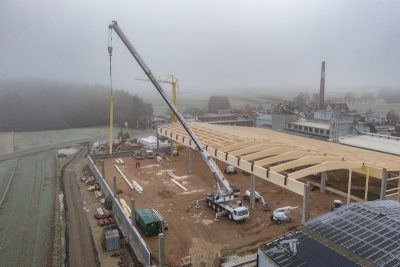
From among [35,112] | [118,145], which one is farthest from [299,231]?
[35,112]

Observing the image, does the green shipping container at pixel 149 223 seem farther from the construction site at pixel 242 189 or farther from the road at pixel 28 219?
the road at pixel 28 219

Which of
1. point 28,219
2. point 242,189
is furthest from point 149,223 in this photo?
point 242,189

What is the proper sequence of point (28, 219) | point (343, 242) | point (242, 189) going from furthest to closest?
point (242, 189) < point (28, 219) < point (343, 242)

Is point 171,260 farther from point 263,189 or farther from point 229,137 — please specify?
point 229,137

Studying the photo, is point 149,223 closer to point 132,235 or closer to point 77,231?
point 132,235

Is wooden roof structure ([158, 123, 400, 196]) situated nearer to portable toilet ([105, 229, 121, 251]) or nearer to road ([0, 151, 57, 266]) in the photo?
Result: portable toilet ([105, 229, 121, 251])

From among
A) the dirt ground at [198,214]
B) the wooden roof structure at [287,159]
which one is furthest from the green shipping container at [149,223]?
the wooden roof structure at [287,159]

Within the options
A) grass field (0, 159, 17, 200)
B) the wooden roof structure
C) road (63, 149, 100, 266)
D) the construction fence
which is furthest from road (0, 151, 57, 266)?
the wooden roof structure
